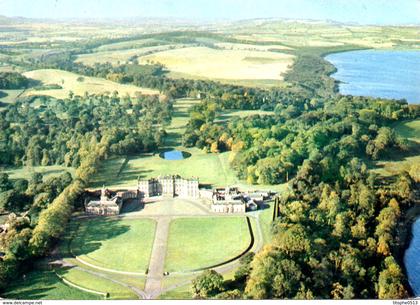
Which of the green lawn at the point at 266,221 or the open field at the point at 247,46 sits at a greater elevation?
the open field at the point at 247,46

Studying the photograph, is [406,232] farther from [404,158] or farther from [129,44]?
[129,44]

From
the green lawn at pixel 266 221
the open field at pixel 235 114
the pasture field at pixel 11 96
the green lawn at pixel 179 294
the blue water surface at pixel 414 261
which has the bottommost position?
the blue water surface at pixel 414 261

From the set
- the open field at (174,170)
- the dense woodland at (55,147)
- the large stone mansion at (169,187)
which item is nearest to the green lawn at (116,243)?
the dense woodland at (55,147)

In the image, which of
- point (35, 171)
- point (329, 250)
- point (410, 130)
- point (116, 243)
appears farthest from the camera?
point (410, 130)

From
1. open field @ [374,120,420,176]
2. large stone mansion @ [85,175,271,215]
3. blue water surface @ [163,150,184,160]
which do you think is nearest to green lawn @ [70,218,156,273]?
large stone mansion @ [85,175,271,215]

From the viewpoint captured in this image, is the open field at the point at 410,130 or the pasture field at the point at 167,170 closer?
the pasture field at the point at 167,170

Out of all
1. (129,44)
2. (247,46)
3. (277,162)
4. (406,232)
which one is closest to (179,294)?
(406,232)

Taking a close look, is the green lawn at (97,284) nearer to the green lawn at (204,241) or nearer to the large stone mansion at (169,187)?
the green lawn at (204,241)
